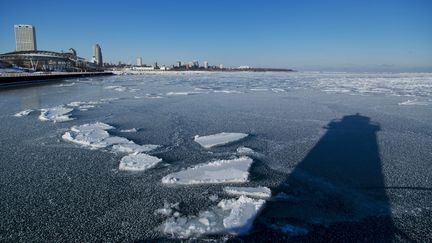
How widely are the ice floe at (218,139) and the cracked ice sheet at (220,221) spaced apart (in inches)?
73.3

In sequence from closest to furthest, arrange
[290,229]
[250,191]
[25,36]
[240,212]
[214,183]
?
[290,229] → [240,212] → [250,191] → [214,183] → [25,36]

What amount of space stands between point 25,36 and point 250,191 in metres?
193

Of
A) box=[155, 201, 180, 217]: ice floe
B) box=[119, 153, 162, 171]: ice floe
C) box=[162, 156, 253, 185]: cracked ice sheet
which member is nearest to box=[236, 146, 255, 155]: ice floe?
box=[162, 156, 253, 185]: cracked ice sheet

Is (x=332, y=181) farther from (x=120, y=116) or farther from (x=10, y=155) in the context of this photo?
(x=120, y=116)

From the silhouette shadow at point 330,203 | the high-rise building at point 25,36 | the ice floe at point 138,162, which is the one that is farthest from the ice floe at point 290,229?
the high-rise building at point 25,36

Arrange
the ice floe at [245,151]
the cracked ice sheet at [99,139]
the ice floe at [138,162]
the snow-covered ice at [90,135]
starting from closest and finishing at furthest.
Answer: the ice floe at [138,162]
the ice floe at [245,151]
the cracked ice sheet at [99,139]
the snow-covered ice at [90,135]

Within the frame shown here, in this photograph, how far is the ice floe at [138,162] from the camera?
3.37 m

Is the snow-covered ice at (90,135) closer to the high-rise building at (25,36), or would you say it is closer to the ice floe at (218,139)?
the ice floe at (218,139)

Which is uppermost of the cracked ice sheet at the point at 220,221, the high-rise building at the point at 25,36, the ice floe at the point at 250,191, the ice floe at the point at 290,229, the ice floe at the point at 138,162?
the high-rise building at the point at 25,36

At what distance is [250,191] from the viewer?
277 centimetres

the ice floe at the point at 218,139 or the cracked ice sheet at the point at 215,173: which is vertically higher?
the ice floe at the point at 218,139

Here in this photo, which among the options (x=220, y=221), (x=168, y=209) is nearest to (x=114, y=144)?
(x=168, y=209)

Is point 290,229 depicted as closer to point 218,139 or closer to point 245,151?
point 245,151

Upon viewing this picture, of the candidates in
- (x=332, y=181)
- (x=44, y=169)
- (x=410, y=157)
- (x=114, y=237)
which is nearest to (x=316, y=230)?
(x=332, y=181)
